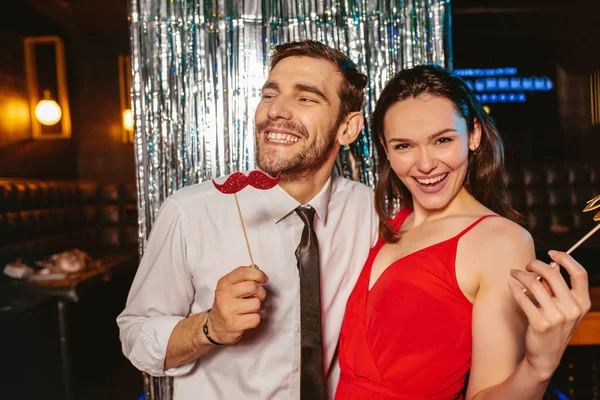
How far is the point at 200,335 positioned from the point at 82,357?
330 cm

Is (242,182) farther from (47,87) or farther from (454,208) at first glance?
(47,87)

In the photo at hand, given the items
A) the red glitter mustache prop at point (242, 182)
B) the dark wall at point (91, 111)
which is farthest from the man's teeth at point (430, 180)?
the dark wall at point (91, 111)

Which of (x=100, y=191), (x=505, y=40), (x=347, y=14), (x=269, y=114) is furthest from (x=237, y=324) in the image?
(x=505, y=40)

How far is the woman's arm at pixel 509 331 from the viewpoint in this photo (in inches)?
38.0

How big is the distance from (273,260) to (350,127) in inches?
20.1

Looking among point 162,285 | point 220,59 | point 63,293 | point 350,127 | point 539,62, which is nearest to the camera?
point 162,285

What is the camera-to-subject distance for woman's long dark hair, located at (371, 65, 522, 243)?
55.3 inches

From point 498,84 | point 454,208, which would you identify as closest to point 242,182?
point 454,208

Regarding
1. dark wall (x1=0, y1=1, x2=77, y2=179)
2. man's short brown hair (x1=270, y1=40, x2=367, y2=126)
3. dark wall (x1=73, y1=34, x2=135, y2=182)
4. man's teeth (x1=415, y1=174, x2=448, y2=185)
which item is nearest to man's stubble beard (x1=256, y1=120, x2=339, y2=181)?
man's short brown hair (x1=270, y1=40, x2=367, y2=126)

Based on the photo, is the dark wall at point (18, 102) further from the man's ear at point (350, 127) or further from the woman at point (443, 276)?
the woman at point (443, 276)

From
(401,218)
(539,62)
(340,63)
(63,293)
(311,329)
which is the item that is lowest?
(63,293)

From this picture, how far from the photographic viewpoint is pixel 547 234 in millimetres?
5742

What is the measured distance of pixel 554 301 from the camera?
3.05 ft

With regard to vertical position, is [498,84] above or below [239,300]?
above
